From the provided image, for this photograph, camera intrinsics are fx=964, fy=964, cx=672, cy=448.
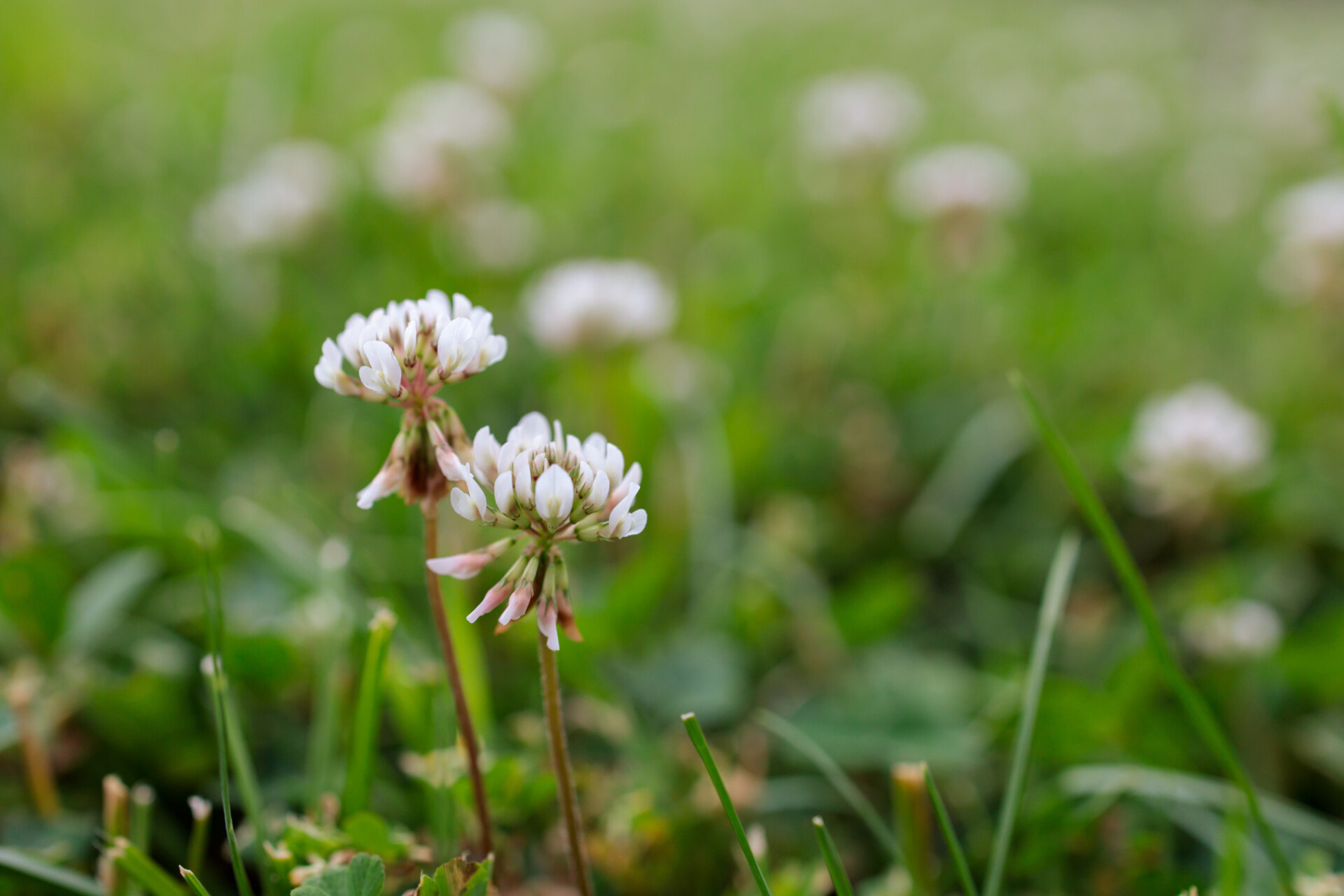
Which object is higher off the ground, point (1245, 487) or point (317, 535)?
point (317, 535)

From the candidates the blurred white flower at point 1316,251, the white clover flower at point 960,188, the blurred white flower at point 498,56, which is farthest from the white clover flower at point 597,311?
the blurred white flower at point 498,56

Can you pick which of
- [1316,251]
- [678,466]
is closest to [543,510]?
[678,466]

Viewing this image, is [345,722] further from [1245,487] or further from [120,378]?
[1245,487]

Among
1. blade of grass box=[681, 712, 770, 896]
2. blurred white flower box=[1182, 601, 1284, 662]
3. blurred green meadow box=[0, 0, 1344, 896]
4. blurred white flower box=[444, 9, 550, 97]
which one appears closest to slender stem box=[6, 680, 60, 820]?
blurred green meadow box=[0, 0, 1344, 896]

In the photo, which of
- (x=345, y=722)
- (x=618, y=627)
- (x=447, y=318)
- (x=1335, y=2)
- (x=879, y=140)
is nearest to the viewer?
(x=447, y=318)

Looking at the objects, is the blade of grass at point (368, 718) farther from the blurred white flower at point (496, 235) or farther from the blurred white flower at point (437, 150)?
the blurred white flower at point (437, 150)

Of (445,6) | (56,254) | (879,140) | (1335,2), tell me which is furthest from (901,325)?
(1335,2)
